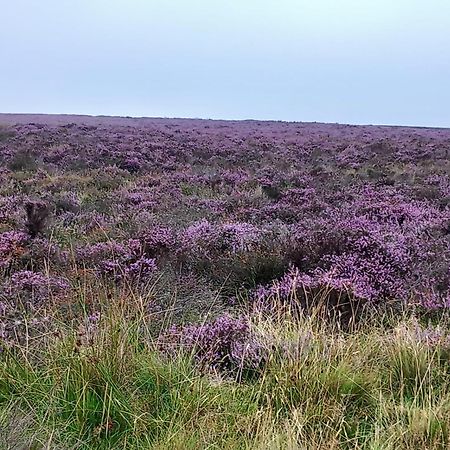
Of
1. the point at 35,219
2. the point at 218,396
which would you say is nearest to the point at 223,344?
the point at 218,396

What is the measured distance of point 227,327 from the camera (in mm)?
3484

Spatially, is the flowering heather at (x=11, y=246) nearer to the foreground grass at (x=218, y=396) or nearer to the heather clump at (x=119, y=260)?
the heather clump at (x=119, y=260)

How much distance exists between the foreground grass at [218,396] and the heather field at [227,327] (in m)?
0.01

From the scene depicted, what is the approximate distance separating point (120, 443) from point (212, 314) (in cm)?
163

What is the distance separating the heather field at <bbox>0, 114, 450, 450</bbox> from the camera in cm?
250

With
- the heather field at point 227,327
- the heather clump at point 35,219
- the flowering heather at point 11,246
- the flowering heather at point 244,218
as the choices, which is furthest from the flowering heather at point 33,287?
the heather clump at point 35,219

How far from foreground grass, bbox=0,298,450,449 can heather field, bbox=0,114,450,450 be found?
0.04 feet

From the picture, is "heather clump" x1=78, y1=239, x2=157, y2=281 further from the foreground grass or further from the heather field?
the foreground grass

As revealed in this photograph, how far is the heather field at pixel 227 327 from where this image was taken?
2498 mm

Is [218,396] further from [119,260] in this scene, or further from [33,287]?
[119,260]

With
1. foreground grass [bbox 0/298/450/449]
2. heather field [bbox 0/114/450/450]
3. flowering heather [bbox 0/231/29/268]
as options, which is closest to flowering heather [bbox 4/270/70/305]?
heather field [bbox 0/114/450/450]

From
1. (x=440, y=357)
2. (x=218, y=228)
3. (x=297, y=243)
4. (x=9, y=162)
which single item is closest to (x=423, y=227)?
(x=297, y=243)

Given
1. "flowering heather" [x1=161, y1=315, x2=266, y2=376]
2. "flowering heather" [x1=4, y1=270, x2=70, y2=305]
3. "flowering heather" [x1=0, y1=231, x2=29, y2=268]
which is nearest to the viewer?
"flowering heather" [x1=161, y1=315, x2=266, y2=376]

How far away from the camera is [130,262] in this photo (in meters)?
5.34
